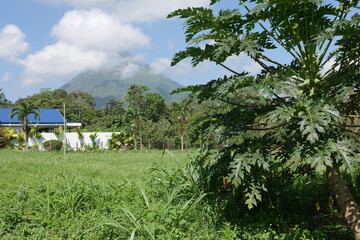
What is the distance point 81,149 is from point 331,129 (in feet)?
Answer: 81.0

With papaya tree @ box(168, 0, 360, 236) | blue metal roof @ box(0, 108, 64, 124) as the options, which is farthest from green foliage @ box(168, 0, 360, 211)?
blue metal roof @ box(0, 108, 64, 124)

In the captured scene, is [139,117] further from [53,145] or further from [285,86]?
[285,86]

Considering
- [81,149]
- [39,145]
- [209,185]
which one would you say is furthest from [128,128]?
[209,185]

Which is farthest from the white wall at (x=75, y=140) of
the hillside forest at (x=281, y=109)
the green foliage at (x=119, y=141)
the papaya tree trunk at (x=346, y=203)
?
the papaya tree trunk at (x=346, y=203)

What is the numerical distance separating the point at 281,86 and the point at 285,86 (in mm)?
30

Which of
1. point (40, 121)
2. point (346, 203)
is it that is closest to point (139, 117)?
point (40, 121)

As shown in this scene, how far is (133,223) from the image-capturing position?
333 cm

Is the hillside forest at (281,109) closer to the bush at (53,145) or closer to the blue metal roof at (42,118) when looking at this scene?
→ the bush at (53,145)

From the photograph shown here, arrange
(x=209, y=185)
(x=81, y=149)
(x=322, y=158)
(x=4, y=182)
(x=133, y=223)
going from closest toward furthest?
(x=322, y=158) → (x=133, y=223) → (x=209, y=185) → (x=4, y=182) → (x=81, y=149)

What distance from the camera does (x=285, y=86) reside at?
2.49 meters

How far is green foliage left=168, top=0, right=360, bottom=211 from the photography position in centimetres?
255

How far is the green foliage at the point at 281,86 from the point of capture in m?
2.55

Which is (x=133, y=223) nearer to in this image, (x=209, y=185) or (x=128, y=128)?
(x=209, y=185)

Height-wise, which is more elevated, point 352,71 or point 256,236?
point 352,71
